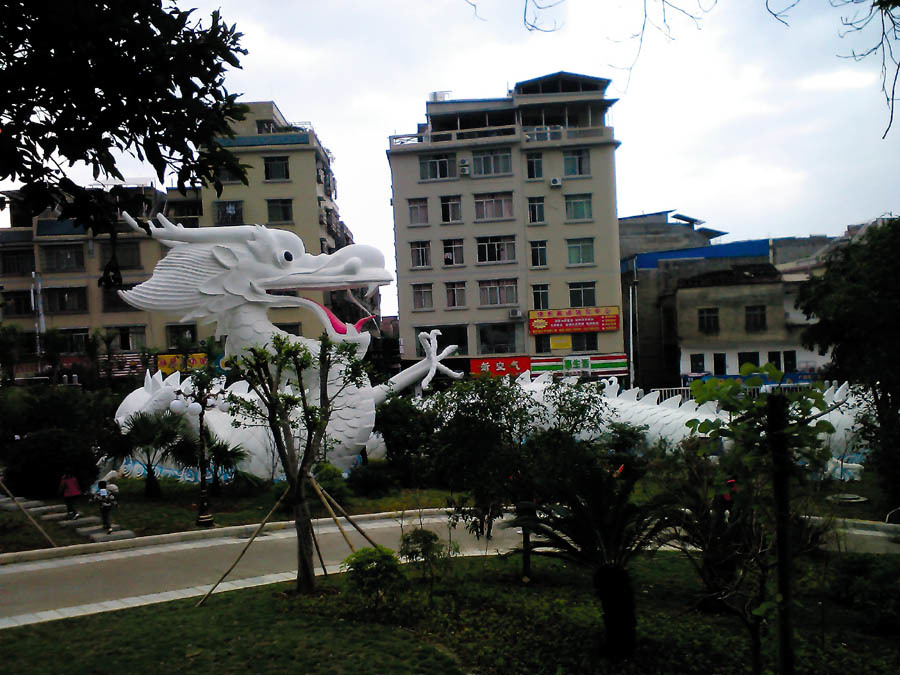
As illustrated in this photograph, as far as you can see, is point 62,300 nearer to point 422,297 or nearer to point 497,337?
point 422,297

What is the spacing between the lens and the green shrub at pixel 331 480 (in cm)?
1012

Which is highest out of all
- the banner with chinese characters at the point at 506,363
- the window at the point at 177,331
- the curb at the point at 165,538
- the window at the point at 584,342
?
the window at the point at 177,331

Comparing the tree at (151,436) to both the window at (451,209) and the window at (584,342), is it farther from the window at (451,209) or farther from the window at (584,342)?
the window at (584,342)

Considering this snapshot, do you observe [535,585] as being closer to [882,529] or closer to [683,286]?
[882,529]

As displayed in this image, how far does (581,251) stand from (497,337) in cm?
463

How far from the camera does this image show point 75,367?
25.8 metres

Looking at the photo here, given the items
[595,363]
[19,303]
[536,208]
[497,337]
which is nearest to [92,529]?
[497,337]

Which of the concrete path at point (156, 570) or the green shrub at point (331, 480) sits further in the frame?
the green shrub at point (331, 480)

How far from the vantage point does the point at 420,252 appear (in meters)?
28.8

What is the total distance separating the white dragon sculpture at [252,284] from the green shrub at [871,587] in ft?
23.4

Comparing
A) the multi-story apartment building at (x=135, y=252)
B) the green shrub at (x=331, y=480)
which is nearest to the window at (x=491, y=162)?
the multi-story apartment building at (x=135, y=252)

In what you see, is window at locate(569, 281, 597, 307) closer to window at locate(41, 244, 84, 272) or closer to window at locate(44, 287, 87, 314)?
window at locate(44, 287, 87, 314)

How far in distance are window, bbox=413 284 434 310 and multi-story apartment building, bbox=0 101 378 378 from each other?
3.79 meters

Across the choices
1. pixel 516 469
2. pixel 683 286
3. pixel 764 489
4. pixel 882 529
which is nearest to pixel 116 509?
pixel 516 469
